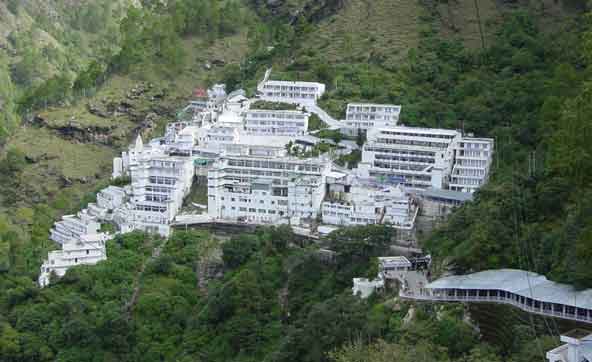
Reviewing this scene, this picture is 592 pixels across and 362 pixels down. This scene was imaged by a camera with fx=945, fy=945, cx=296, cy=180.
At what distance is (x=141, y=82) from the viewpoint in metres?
42.4

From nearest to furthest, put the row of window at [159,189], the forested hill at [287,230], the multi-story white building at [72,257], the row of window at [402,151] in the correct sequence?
1. the forested hill at [287,230]
2. the multi-story white building at [72,257]
3. the row of window at [402,151]
4. the row of window at [159,189]

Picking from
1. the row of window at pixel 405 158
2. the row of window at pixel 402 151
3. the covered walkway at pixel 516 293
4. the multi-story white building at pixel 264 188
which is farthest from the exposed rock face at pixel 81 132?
the covered walkway at pixel 516 293

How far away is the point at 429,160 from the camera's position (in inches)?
1121

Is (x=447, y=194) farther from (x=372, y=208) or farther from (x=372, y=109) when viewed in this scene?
(x=372, y=109)

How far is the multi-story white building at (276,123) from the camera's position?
106ft

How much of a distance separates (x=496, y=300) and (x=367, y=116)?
45.3ft

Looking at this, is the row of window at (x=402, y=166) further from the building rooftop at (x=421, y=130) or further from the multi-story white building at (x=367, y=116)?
the multi-story white building at (x=367, y=116)

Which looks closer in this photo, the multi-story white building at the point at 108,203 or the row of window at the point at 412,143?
the row of window at the point at 412,143

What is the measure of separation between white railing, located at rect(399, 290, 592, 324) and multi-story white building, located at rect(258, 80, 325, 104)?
46.3 ft

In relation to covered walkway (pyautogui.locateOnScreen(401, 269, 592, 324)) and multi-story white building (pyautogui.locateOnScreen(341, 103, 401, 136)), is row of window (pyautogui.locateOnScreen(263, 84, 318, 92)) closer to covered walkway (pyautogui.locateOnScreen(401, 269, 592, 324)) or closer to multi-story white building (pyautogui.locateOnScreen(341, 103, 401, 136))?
multi-story white building (pyautogui.locateOnScreen(341, 103, 401, 136))

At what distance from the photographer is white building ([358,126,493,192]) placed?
2815 centimetres

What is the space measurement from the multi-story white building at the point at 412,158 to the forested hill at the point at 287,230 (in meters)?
1.87

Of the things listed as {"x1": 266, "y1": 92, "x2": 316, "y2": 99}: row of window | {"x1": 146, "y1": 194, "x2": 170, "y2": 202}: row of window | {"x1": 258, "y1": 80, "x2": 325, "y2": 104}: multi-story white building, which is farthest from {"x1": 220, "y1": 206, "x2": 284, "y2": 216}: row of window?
{"x1": 266, "y1": 92, "x2": 316, "y2": 99}: row of window

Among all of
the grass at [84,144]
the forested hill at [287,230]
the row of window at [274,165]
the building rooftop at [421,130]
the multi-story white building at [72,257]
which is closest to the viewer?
the forested hill at [287,230]
